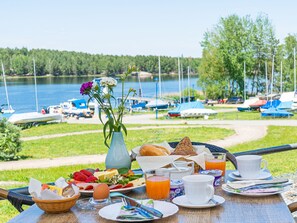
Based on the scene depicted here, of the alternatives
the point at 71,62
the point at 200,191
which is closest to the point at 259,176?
the point at 200,191

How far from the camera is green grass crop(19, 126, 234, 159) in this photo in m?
11.5

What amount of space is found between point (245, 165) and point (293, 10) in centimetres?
4147

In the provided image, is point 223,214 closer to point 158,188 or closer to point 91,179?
point 158,188

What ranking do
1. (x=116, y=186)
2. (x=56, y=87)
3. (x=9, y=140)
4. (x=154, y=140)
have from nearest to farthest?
1. (x=116, y=186)
2. (x=9, y=140)
3. (x=154, y=140)
4. (x=56, y=87)

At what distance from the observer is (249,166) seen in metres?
2.03

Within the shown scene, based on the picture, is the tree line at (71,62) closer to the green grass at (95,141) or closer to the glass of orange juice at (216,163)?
the green grass at (95,141)

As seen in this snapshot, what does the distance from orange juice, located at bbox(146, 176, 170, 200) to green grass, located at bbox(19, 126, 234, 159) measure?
30.5 ft

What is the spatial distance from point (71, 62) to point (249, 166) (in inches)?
2250

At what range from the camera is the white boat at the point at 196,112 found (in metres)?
22.9

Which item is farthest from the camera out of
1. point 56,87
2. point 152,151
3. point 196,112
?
point 56,87

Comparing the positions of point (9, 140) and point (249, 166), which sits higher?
point (249, 166)

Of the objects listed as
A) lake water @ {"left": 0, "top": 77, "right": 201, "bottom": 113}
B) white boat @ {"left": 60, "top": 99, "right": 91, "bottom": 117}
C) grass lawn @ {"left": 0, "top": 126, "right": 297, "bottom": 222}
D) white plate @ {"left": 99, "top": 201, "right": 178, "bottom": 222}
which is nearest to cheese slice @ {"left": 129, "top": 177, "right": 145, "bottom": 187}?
white plate @ {"left": 99, "top": 201, "right": 178, "bottom": 222}

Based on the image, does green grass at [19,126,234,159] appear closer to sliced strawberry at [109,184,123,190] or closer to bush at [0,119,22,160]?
bush at [0,119,22,160]

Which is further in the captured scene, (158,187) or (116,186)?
(116,186)
